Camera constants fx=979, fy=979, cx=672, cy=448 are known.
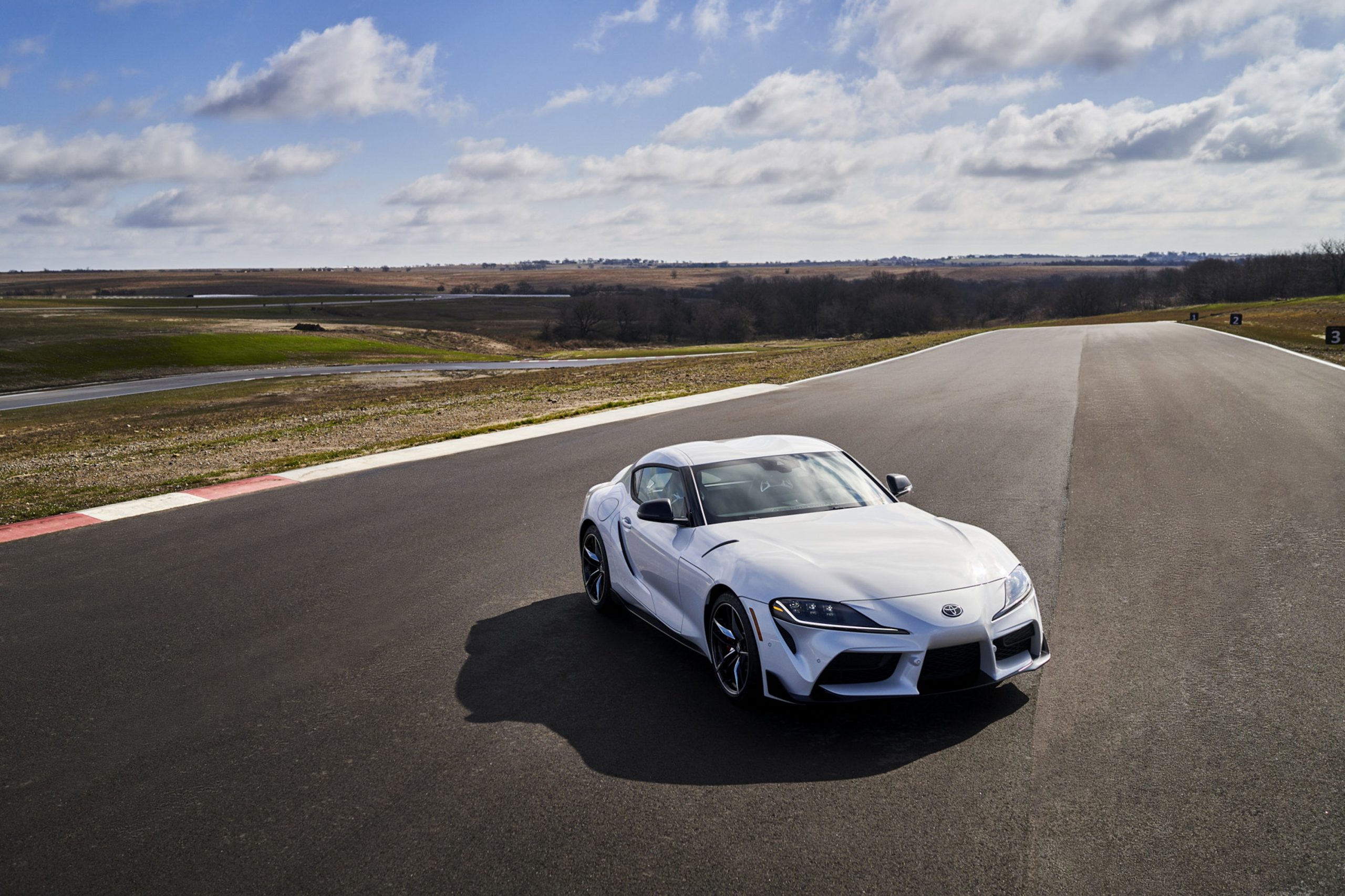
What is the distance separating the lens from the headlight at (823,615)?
16.6 ft

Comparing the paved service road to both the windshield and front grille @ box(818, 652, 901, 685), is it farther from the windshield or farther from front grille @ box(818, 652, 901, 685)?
the windshield

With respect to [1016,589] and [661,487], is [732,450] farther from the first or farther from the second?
[1016,589]

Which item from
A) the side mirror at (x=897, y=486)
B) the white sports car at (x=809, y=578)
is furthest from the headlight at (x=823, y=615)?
the side mirror at (x=897, y=486)

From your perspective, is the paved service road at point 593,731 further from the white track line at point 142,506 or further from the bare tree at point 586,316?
the bare tree at point 586,316

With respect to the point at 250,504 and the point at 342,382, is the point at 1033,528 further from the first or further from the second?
the point at 342,382

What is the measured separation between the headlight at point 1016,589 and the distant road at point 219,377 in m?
45.3

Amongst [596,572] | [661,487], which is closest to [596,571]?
[596,572]

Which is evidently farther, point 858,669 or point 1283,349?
point 1283,349

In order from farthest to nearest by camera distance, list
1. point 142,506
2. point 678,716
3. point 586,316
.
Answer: point 586,316, point 142,506, point 678,716

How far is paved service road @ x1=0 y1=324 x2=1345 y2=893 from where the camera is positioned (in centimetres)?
401

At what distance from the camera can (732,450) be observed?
7.12 m

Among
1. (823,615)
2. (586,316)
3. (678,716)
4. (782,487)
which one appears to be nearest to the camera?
(823,615)

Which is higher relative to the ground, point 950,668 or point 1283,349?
point 950,668

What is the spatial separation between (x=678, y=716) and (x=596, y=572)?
2.24 m
